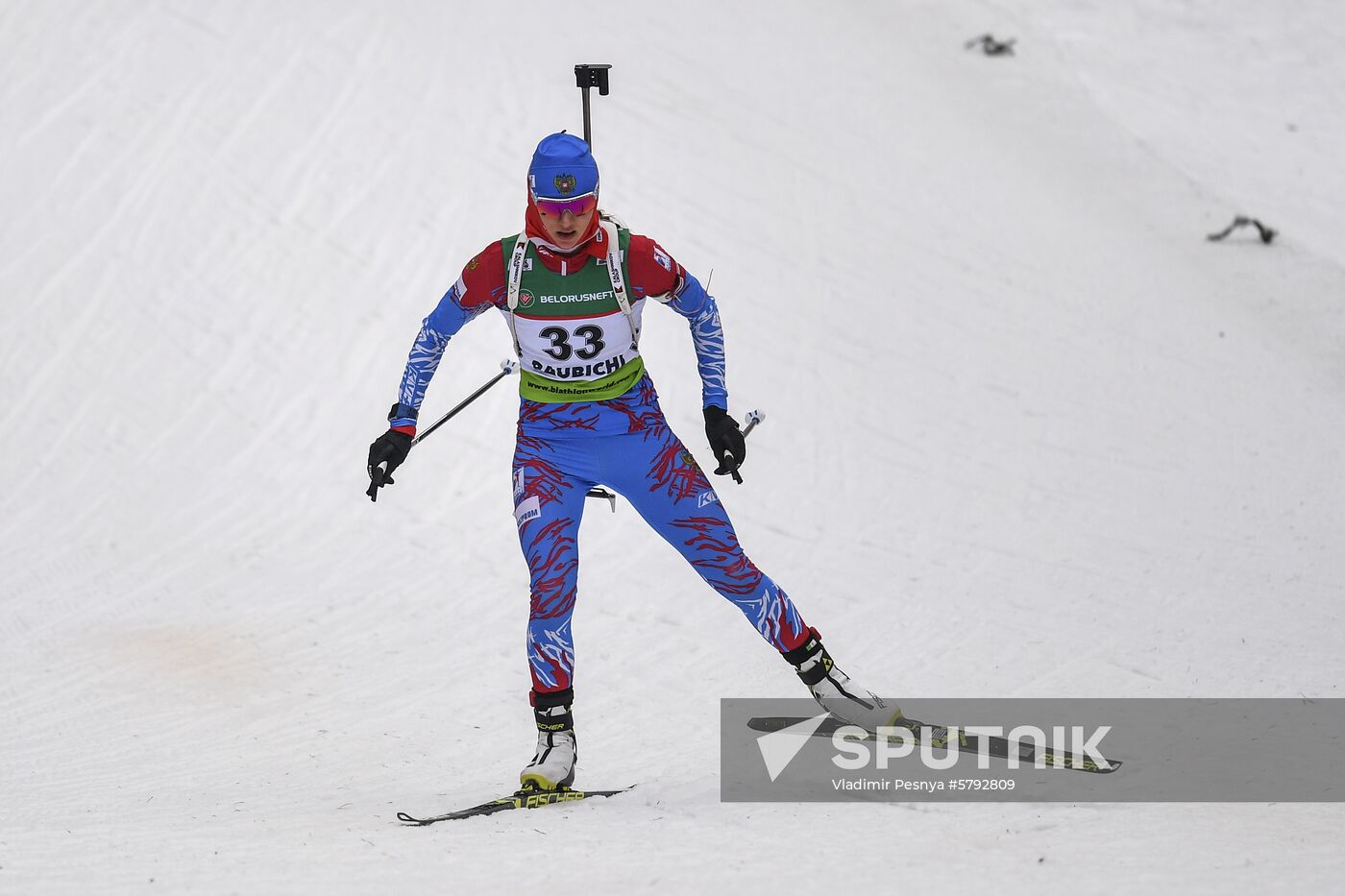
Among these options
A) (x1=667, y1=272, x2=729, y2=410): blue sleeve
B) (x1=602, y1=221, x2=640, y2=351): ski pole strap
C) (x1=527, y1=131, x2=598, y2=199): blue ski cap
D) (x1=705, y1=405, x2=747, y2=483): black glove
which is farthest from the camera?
(x1=667, y1=272, x2=729, y2=410): blue sleeve

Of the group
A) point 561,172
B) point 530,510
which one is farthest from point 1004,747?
point 561,172

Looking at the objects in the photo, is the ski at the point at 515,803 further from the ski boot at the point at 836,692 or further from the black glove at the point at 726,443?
the black glove at the point at 726,443

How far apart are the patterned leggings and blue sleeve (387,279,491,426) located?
→ 0.44 meters

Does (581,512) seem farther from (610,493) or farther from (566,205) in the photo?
(566,205)

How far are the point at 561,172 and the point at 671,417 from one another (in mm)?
5006

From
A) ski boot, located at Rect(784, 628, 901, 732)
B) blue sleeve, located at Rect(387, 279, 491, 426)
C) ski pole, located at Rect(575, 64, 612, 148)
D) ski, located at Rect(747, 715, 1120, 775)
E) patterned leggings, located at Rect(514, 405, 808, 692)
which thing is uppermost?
ski pole, located at Rect(575, 64, 612, 148)

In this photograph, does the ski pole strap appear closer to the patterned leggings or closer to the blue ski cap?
the blue ski cap

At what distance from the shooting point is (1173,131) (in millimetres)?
14070

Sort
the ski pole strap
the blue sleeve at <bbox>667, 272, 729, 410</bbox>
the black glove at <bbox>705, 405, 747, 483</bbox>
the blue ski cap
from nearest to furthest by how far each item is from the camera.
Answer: the blue ski cap
the ski pole strap
the black glove at <bbox>705, 405, 747, 483</bbox>
the blue sleeve at <bbox>667, 272, 729, 410</bbox>

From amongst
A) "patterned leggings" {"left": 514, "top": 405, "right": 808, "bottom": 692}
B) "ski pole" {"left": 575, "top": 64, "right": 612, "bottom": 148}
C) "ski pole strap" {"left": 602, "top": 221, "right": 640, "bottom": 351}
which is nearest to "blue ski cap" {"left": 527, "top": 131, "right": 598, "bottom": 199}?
"ski pole strap" {"left": 602, "top": 221, "right": 640, "bottom": 351}

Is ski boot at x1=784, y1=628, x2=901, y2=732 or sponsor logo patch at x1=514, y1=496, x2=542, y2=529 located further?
ski boot at x1=784, y1=628, x2=901, y2=732

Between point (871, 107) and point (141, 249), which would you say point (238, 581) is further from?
point (871, 107)

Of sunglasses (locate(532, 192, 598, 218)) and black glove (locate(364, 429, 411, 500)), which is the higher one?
sunglasses (locate(532, 192, 598, 218))

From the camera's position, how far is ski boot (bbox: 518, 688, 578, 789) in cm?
490
